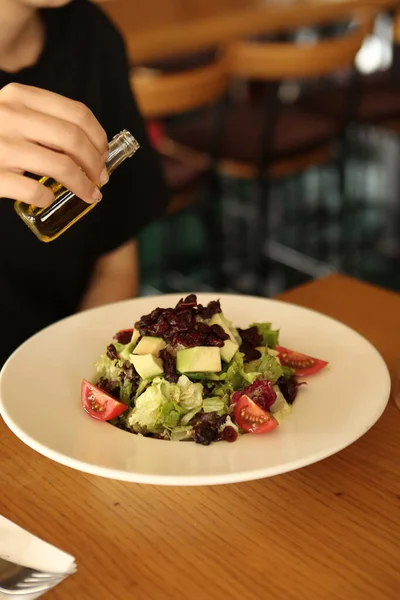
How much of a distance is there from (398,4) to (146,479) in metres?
3.03

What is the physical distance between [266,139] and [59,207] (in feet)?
6.29

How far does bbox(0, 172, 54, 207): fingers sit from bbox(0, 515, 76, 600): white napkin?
1.07ft

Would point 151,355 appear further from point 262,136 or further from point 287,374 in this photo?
point 262,136

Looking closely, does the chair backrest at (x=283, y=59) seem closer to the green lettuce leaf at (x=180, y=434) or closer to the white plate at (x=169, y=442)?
the white plate at (x=169, y=442)

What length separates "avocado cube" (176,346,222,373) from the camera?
0.87m

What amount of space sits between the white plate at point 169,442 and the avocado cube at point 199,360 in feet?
0.31

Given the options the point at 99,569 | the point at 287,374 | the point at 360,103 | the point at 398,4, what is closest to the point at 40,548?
the point at 99,569

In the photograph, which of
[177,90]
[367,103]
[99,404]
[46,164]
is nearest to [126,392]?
[99,404]

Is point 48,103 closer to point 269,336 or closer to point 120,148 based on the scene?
point 120,148

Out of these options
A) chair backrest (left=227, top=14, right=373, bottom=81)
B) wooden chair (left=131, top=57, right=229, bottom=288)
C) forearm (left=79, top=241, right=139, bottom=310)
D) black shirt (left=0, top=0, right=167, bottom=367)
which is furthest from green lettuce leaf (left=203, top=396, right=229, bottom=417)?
chair backrest (left=227, top=14, right=373, bottom=81)

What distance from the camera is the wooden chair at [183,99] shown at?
2365 millimetres

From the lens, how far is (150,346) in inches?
35.1

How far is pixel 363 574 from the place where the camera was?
70 centimetres

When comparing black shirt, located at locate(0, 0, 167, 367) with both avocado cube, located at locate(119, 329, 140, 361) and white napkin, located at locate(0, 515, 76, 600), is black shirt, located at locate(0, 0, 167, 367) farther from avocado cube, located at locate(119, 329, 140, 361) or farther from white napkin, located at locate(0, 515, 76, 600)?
white napkin, located at locate(0, 515, 76, 600)
